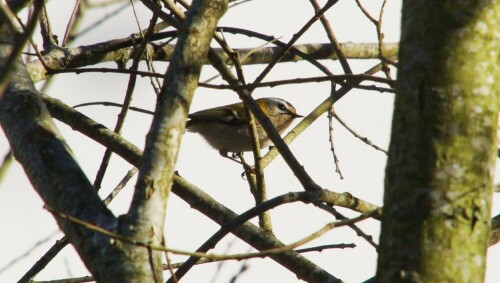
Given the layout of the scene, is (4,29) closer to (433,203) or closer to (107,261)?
(107,261)

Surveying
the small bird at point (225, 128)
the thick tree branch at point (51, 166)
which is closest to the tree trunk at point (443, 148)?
the thick tree branch at point (51, 166)

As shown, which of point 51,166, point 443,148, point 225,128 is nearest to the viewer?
point 443,148

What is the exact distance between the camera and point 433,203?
→ 7.63ft

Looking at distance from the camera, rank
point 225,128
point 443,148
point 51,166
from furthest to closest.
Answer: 1. point 225,128
2. point 51,166
3. point 443,148

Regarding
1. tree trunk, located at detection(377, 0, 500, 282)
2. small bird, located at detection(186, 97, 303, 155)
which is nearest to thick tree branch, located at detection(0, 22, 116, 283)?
tree trunk, located at detection(377, 0, 500, 282)

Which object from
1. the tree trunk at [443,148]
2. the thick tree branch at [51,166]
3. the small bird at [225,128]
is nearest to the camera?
the tree trunk at [443,148]

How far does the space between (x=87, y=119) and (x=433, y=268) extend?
2.53 m

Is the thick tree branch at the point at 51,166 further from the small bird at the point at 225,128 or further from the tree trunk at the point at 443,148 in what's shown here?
the small bird at the point at 225,128

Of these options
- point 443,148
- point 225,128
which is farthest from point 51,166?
point 225,128

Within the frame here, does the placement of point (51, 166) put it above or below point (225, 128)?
below

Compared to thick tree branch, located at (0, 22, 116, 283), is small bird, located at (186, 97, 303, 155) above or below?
above

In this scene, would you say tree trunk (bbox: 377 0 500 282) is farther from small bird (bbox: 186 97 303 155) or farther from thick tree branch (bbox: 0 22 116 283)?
small bird (bbox: 186 97 303 155)

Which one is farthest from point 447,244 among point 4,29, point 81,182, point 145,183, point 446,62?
point 4,29

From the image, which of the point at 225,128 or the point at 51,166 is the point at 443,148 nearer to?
the point at 51,166
